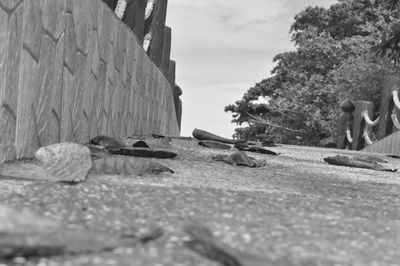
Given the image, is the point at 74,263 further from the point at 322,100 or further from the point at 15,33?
the point at 322,100

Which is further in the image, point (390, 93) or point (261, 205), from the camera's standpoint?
point (390, 93)

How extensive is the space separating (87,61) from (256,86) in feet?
83.4

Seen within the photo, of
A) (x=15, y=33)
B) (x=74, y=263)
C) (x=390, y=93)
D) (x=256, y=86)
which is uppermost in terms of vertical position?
(x=256, y=86)

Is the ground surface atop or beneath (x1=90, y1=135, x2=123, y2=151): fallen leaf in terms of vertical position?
beneath

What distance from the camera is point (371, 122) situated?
12.6m

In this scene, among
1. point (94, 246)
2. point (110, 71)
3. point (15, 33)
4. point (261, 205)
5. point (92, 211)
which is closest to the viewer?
point (94, 246)

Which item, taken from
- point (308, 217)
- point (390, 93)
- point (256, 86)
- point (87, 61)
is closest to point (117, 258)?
point (308, 217)

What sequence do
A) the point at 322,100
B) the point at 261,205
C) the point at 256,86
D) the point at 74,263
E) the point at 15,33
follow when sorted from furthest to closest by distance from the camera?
the point at 256,86 < the point at 322,100 < the point at 15,33 < the point at 261,205 < the point at 74,263

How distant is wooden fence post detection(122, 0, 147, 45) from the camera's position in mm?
6785

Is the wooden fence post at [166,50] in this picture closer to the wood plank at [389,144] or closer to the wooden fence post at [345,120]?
the wood plank at [389,144]

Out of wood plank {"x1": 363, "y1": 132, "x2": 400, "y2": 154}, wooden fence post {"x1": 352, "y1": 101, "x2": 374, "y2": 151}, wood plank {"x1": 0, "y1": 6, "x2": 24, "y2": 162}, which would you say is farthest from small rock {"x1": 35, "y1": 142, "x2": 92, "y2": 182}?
wooden fence post {"x1": 352, "y1": 101, "x2": 374, "y2": 151}

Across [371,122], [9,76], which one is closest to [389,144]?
[371,122]

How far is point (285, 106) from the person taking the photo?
2220cm

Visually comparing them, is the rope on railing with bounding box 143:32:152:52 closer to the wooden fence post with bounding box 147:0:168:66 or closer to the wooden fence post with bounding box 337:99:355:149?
A: the wooden fence post with bounding box 147:0:168:66
